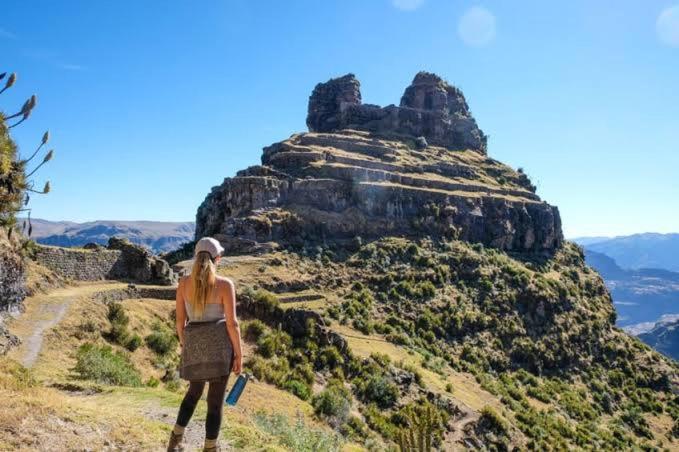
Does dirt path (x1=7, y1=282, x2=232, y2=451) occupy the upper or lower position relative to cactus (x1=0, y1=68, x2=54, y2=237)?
lower

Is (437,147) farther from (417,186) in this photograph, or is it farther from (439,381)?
(439,381)

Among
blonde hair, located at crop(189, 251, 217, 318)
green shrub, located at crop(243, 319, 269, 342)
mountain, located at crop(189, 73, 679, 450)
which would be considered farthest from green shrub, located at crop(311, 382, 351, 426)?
blonde hair, located at crop(189, 251, 217, 318)

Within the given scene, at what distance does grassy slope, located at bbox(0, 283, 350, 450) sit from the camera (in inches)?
259

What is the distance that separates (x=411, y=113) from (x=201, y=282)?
88198mm

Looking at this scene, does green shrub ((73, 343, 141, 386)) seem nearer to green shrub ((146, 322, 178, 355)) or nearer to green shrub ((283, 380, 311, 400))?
green shrub ((146, 322, 178, 355))

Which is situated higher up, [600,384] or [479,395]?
[479,395]

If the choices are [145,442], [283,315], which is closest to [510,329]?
[283,315]

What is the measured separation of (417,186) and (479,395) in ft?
107

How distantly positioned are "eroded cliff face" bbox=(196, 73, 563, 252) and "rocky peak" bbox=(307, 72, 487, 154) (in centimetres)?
28

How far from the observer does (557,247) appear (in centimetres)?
7819

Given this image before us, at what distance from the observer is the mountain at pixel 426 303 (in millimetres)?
28266

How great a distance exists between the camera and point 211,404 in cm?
589

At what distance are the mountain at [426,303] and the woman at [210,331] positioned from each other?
Result: 14.5 meters

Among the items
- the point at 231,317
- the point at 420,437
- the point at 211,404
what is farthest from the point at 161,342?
the point at 231,317
